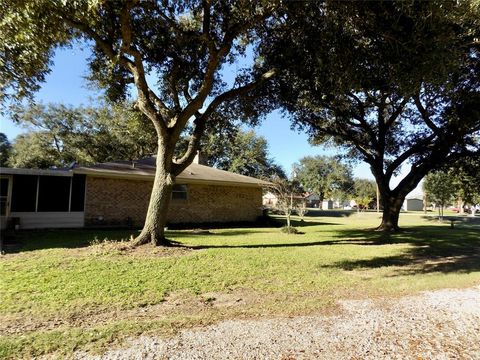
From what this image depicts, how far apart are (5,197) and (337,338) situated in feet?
46.3

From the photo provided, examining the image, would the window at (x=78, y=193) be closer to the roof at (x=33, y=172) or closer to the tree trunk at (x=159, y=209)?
the roof at (x=33, y=172)

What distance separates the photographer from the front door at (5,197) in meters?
13.3

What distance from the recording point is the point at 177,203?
17.8 meters

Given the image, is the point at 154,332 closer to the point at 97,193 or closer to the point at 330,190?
the point at 97,193

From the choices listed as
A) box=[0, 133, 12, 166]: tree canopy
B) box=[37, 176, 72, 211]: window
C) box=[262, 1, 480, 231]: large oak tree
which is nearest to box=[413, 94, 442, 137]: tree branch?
box=[262, 1, 480, 231]: large oak tree

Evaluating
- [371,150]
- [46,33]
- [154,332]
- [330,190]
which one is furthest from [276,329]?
[330,190]

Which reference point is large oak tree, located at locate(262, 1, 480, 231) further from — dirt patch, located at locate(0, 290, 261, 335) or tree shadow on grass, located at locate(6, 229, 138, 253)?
tree shadow on grass, located at locate(6, 229, 138, 253)

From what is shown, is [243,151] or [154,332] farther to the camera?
[243,151]

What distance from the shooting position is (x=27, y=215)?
13.9 m

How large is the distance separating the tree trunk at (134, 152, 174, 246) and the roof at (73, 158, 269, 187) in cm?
595

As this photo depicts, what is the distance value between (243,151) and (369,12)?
3169 cm

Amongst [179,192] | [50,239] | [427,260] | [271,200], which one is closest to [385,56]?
[427,260]

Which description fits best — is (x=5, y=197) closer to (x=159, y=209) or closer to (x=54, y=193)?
(x=54, y=193)

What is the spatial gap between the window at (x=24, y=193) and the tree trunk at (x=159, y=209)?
272 inches
